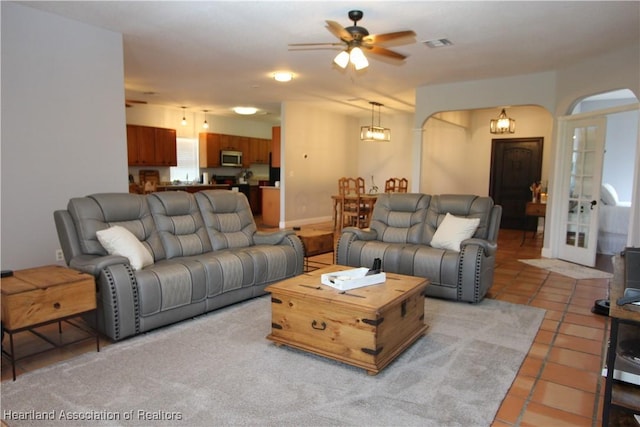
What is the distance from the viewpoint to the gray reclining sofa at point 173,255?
2.85 m

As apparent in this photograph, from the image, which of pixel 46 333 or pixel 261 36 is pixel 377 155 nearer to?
pixel 261 36

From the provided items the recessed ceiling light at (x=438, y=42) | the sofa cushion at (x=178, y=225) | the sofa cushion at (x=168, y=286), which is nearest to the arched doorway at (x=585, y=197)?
the recessed ceiling light at (x=438, y=42)

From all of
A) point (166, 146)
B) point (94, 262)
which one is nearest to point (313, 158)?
point (166, 146)

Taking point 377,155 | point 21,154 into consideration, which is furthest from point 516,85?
point 21,154

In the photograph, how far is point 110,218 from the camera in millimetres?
3361

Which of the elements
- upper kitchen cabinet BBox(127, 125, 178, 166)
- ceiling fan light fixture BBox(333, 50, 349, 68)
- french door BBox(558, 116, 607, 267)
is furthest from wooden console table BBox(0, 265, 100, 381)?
upper kitchen cabinet BBox(127, 125, 178, 166)

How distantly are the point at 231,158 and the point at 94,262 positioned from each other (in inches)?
306

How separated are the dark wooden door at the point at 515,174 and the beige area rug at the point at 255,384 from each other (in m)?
6.24

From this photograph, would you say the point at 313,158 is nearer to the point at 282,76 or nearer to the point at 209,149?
the point at 209,149

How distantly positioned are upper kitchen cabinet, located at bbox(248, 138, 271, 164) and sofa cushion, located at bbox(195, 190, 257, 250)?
6.87 meters

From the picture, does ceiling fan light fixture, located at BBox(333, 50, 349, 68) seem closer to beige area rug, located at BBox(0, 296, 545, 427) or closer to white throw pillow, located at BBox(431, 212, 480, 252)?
white throw pillow, located at BBox(431, 212, 480, 252)

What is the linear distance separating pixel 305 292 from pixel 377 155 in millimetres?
8214

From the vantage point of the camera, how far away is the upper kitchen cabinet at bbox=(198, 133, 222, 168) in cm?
989

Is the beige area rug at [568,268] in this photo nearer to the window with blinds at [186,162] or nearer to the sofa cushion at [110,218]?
the sofa cushion at [110,218]
